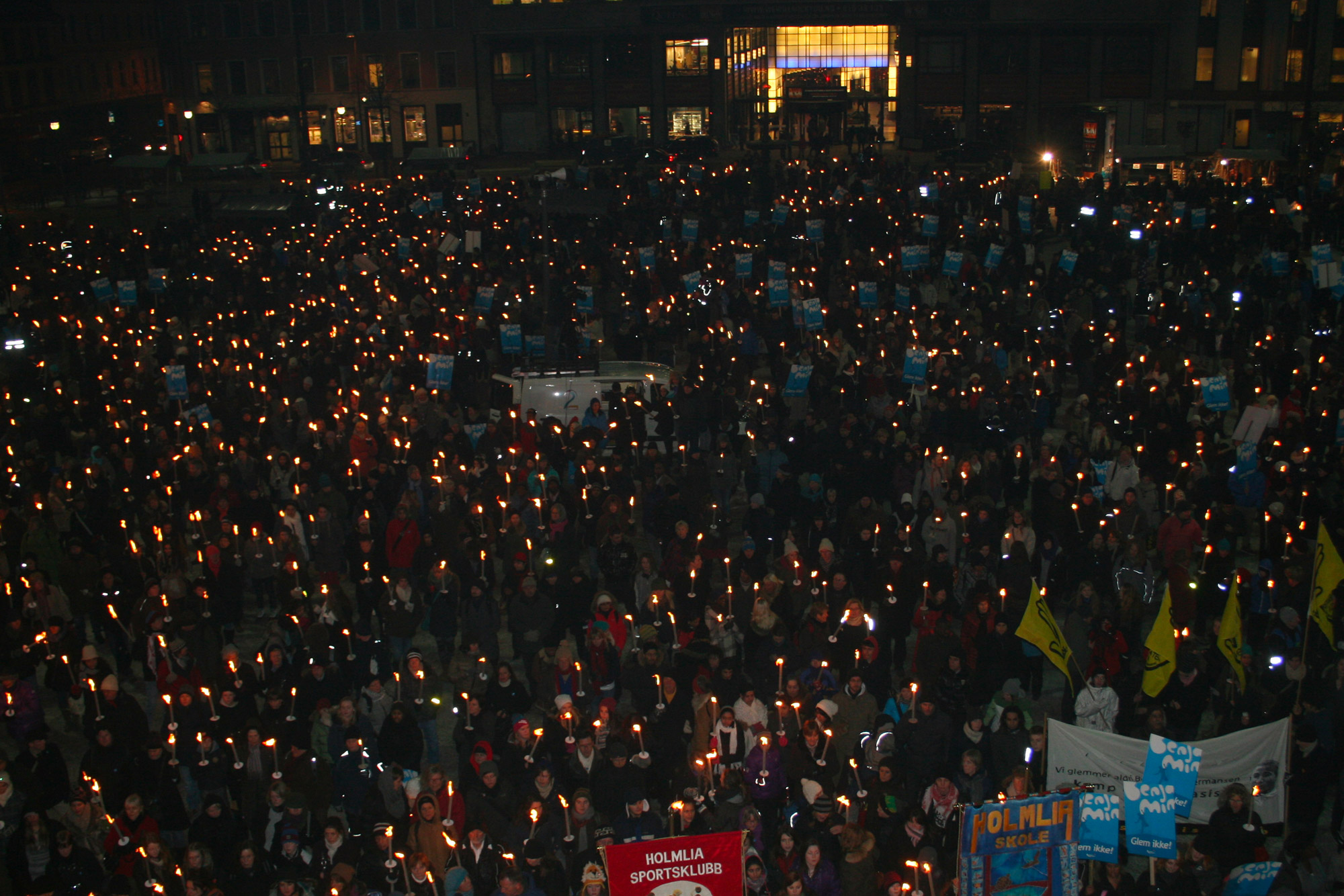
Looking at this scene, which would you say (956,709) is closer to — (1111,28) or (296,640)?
(296,640)

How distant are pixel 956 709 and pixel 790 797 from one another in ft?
4.92

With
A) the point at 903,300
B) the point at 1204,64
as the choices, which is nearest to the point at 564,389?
the point at 903,300

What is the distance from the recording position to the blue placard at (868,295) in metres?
20.6

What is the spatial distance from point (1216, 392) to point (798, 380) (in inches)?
195

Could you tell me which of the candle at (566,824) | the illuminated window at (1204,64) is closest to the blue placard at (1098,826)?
the candle at (566,824)

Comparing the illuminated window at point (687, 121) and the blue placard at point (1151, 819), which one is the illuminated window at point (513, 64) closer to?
the illuminated window at point (687, 121)

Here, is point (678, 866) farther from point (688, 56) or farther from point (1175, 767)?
point (688, 56)

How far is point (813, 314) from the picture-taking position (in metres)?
19.7

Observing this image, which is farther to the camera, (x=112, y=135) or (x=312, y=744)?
(x=112, y=135)

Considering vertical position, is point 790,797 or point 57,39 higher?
point 57,39

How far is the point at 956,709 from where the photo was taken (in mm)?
9969

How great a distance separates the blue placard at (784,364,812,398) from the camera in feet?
55.2

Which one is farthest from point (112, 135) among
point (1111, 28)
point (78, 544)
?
point (78, 544)

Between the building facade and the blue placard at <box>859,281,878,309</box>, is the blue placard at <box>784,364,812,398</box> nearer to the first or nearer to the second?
the blue placard at <box>859,281,878,309</box>
